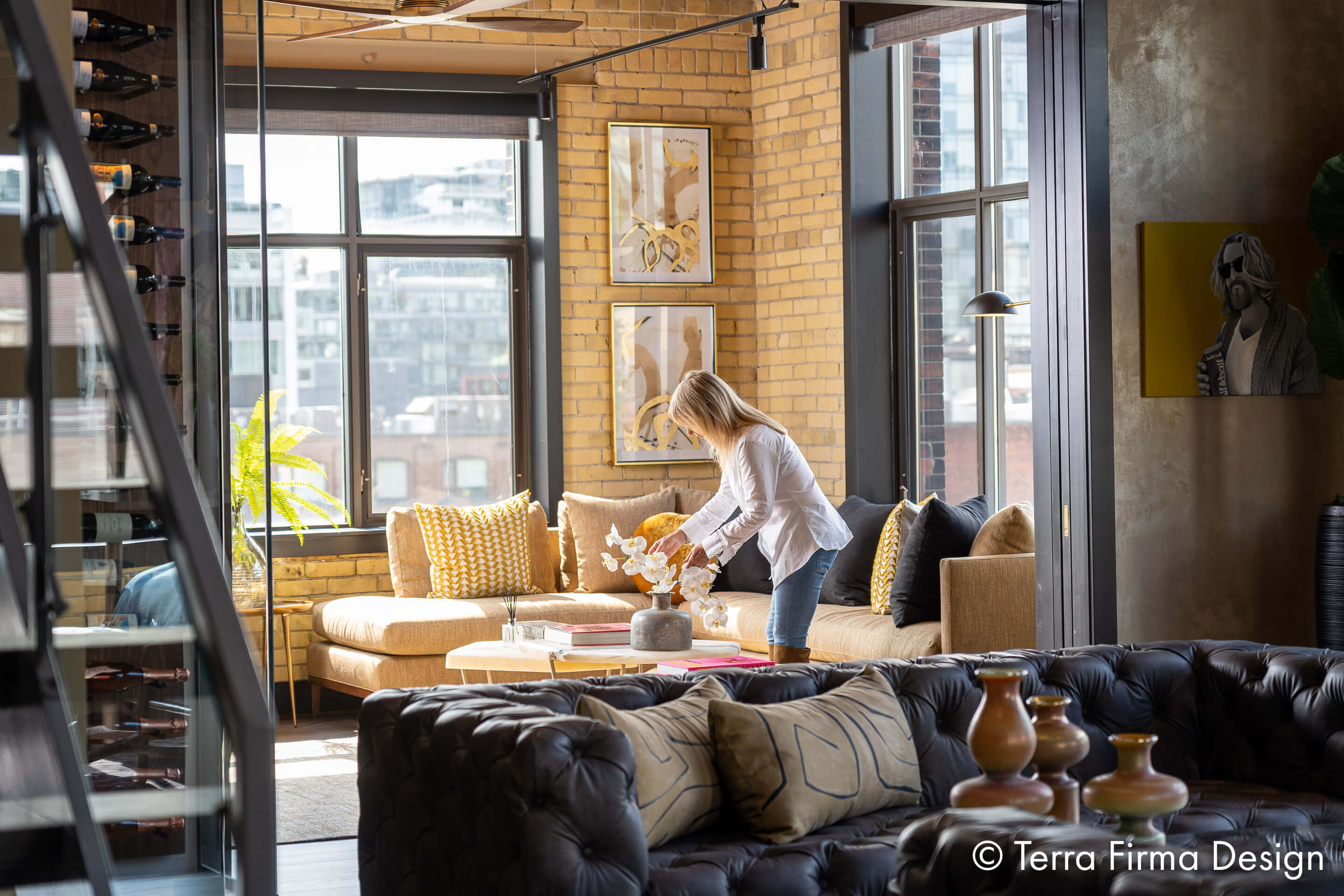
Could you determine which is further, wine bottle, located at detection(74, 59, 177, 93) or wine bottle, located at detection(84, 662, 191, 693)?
wine bottle, located at detection(74, 59, 177, 93)

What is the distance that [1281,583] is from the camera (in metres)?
5.28

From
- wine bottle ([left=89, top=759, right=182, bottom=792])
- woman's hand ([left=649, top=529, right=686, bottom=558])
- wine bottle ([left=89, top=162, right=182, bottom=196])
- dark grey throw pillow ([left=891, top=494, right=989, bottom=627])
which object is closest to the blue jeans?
woman's hand ([left=649, top=529, right=686, bottom=558])

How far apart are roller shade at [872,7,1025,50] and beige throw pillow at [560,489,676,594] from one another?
2699mm

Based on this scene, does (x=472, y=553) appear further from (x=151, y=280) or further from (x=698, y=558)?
(x=151, y=280)

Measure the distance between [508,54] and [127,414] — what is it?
21.1ft

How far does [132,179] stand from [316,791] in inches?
111

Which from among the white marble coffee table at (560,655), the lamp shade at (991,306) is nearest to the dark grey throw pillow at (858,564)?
the lamp shade at (991,306)

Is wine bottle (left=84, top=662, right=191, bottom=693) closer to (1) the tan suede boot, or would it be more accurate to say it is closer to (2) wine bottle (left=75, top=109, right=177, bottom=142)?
(2) wine bottle (left=75, top=109, right=177, bottom=142)

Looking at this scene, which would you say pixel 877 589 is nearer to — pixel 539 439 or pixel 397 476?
pixel 539 439

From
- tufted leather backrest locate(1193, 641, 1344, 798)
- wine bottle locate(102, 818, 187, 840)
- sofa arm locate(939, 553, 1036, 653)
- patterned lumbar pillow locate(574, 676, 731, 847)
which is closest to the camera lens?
wine bottle locate(102, 818, 187, 840)

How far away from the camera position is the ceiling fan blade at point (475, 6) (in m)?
5.18

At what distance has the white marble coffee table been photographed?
201 inches

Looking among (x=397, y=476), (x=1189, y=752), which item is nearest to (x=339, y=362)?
(x=397, y=476)

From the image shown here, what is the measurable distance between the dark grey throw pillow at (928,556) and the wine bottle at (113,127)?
369 cm
